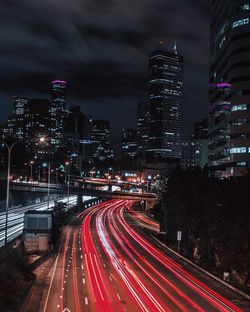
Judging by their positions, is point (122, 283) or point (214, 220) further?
point (214, 220)

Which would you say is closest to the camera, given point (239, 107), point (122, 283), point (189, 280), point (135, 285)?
point (135, 285)

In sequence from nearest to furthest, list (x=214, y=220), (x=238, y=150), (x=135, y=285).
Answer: (x=135, y=285) → (x=214, y=220) → (x=238, y=150)

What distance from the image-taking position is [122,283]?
A: 48.4 meters

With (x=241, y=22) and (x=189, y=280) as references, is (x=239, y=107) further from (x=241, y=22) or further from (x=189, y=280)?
(x=189, y=280)

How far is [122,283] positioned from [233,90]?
86.9m

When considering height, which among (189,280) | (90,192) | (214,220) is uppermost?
(90,192)

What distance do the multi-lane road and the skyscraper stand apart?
5066 centimetres

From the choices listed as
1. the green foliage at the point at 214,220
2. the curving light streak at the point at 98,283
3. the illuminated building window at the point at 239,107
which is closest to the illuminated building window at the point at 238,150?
the illuminated building window at the point at 239,107

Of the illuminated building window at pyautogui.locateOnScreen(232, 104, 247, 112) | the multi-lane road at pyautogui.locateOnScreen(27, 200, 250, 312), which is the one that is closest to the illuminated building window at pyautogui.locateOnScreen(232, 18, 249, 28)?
the illuminated building window at pyautogui.locateOnScreen(232, 104, 247, 112)

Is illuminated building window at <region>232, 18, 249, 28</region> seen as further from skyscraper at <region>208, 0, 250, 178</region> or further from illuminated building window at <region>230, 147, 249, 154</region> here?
illuminated building window at <region>230, 147, 249, 154</region>

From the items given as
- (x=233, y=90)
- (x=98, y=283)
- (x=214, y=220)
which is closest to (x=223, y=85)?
(x=233, y=90)

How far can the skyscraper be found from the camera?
125 metres

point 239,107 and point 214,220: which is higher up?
point 239,107

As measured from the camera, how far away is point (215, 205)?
192 feet
